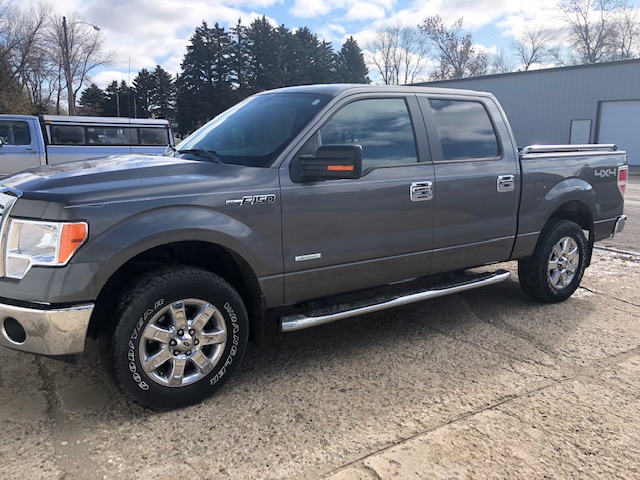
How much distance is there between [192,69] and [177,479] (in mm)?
63143

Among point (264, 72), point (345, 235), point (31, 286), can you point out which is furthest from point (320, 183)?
point (264, 72)

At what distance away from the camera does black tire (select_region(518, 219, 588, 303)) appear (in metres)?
4.98

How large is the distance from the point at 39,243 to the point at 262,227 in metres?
1.20

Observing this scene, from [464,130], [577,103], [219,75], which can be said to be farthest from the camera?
[219,75]

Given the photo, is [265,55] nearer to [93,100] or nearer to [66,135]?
[93,100]

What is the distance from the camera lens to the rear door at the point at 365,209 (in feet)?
11.4

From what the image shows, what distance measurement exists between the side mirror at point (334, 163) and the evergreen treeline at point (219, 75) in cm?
5489

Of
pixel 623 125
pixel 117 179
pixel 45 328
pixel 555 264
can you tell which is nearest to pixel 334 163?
pixel 117 179

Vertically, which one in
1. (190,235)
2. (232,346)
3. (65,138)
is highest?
(65,138)

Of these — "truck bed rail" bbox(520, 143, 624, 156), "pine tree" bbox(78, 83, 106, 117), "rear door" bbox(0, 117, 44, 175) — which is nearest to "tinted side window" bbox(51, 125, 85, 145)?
"rear door" bbox(0, 117, 44, 175)

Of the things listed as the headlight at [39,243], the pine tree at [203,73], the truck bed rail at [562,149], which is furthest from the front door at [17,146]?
the pine tree at [203,73]

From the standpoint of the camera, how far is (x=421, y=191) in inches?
156

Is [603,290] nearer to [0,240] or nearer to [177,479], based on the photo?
[177,479]

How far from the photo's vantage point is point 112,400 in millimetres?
3252
